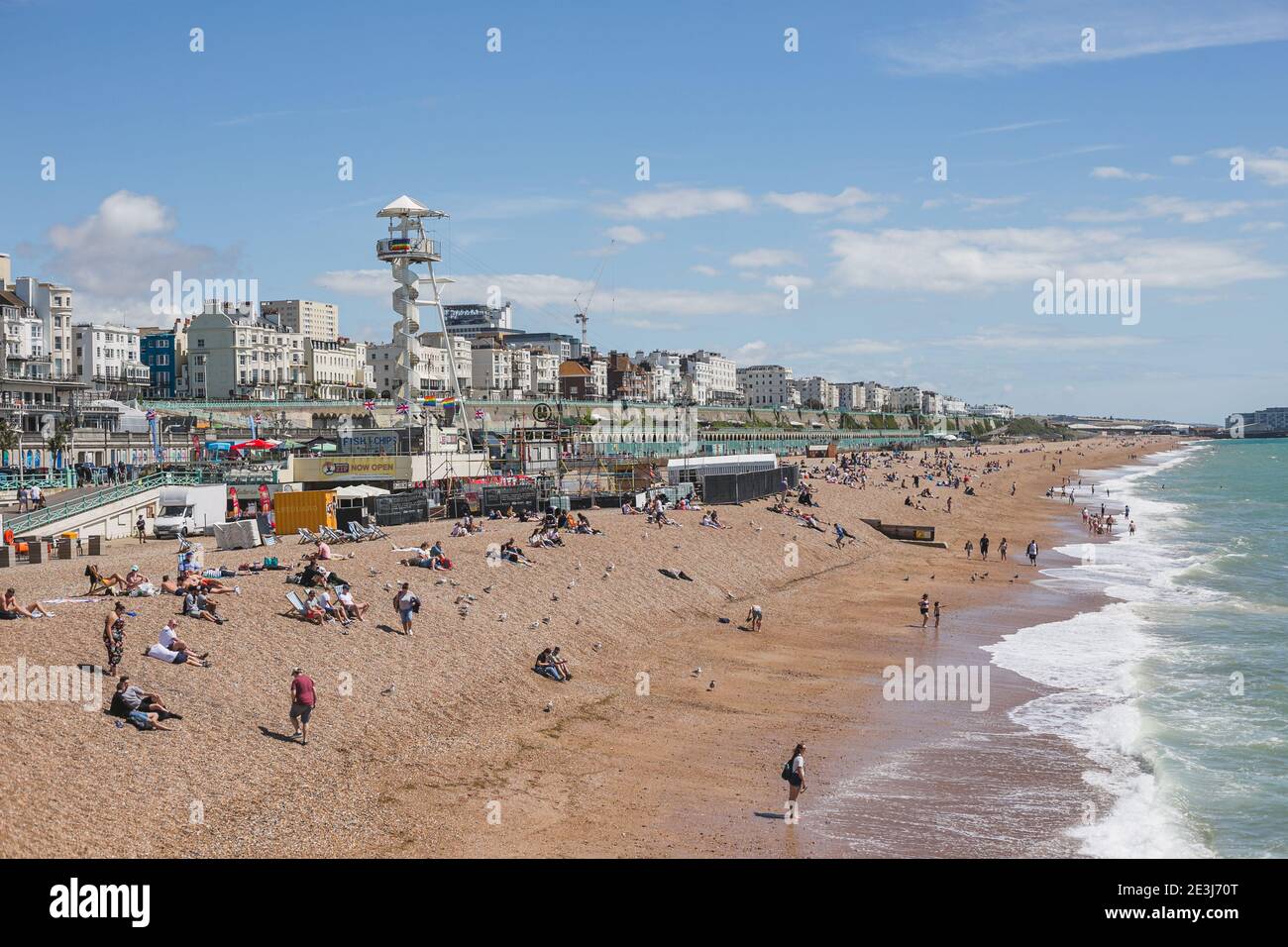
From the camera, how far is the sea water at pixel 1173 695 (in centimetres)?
1627

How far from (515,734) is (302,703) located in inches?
164

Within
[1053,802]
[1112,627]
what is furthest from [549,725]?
[1112,627]

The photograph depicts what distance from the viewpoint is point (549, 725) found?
19.7 meters

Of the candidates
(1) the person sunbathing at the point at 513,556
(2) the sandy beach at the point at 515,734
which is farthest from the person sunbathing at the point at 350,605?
(1) the person sunbathing at the point at 513,556

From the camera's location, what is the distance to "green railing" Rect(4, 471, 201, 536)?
32.1m

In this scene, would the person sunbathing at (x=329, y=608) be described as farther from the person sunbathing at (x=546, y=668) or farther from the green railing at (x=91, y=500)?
the green railing at (x=91, y=500)

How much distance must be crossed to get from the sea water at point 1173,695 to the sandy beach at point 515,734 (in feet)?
2.98

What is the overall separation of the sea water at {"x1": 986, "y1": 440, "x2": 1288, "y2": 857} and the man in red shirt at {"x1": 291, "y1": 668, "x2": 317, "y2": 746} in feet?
37.7

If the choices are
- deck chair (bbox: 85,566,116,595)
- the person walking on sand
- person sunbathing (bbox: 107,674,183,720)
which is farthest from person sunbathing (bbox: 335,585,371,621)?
person sunbathing (bbox: 107,674,183,720)

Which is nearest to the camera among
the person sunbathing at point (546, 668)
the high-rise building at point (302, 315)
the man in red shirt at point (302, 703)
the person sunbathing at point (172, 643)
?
the man in red shirt at point (302, 703)

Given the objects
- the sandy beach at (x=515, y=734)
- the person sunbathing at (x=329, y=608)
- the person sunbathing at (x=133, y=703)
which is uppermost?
the person sunbathing at (x=329, y=608)

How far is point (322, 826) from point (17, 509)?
2683cm

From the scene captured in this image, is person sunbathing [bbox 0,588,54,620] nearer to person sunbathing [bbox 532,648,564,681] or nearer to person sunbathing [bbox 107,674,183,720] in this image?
person sunbathing [bbox 107,674,183,720]
